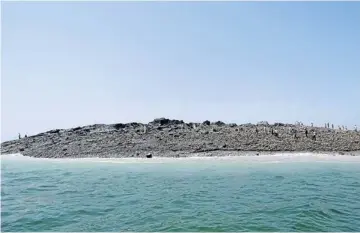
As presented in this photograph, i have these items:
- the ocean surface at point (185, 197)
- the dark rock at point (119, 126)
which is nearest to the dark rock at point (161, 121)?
the dark rock at point (119, 126)

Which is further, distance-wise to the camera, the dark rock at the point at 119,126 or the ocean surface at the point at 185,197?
the dark rock at the point at 119,126

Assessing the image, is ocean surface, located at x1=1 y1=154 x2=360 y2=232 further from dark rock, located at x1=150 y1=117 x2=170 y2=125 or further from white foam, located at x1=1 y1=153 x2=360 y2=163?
dark rock, located at x1=150 y1=117 x2=170 y2=125

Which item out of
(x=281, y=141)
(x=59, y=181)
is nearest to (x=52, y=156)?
(x=59, y=181)

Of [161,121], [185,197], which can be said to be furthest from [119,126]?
[185,197]

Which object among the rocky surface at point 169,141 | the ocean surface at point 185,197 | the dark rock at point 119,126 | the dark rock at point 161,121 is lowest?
the ocean surface at point 185,197

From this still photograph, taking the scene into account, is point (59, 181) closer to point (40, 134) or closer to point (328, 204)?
point (328, 204)

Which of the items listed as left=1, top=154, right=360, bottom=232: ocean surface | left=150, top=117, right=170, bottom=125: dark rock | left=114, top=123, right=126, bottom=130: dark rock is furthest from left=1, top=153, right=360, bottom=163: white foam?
left=150, top=117, right=170, bottom=125: dark rock

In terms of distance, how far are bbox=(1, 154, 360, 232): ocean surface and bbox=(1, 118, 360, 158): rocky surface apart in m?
8.39

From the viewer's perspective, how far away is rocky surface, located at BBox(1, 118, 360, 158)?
4248 cm

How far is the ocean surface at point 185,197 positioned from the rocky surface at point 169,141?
330 inches

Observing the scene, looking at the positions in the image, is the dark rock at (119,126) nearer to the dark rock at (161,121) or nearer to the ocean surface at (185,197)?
the dark rock at (161,121)

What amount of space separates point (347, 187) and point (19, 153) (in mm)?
43360

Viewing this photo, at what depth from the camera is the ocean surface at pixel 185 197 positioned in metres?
14.1

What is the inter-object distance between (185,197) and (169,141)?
27.2 m
